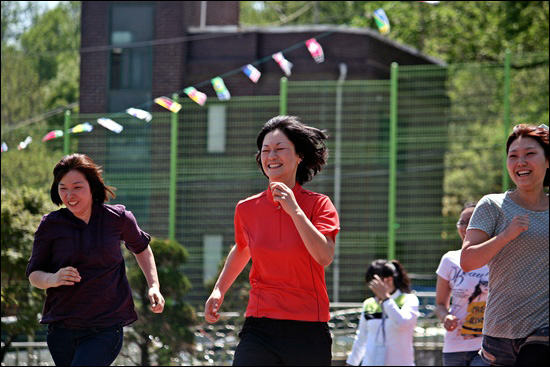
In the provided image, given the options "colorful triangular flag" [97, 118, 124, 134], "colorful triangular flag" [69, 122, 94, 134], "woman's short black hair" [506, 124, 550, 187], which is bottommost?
"woman's short black hair" [506, 124, 550, 187]

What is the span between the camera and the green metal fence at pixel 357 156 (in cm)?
1584

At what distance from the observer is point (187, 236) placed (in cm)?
1670

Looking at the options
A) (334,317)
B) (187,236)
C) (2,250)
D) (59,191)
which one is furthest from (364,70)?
(59,191)

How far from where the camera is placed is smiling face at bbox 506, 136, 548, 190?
4.96 meters

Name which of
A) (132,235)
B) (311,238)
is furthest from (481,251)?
(132,235)

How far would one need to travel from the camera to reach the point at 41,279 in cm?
557

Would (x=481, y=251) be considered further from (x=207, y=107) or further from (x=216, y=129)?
(x=216, y=129)

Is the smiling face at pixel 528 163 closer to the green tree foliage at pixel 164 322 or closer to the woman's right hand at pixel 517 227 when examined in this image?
the woman's right hand at pixel 517 227

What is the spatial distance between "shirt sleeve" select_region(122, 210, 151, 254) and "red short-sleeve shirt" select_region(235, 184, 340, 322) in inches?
38.8

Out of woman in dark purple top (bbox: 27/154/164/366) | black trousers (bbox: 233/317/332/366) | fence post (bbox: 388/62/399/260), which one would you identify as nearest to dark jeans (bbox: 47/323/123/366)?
woman in dark purple top (bbox: 27/154/164/366)

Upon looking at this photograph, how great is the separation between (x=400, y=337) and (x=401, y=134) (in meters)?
7.71

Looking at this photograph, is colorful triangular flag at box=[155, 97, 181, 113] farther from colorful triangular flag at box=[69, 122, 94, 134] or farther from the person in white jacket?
the person in white jacket

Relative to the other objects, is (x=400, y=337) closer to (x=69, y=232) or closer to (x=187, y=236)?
(x=69, y=232)

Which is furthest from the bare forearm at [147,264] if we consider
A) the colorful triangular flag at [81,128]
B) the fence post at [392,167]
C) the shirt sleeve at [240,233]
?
the fence post at [392,167]
